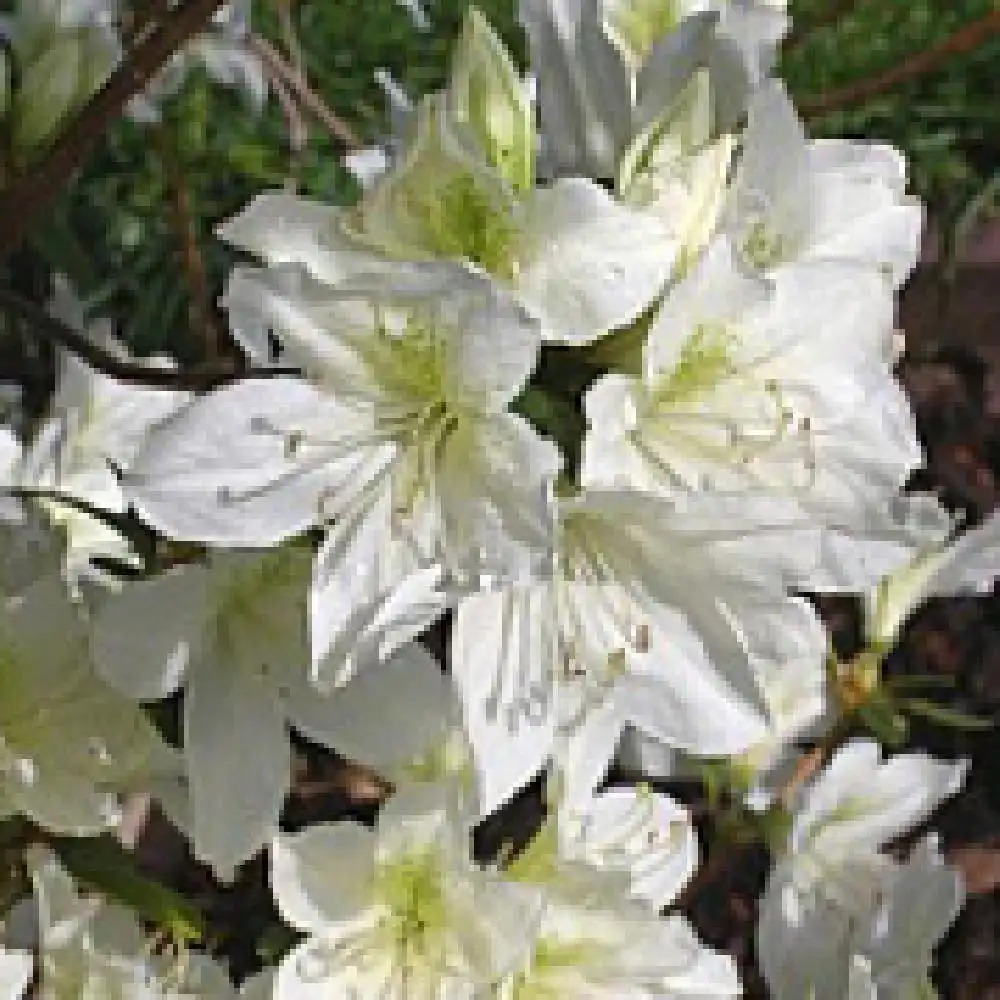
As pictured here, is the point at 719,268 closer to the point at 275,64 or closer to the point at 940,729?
the point at 275,64

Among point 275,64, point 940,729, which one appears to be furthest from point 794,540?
point 940,729

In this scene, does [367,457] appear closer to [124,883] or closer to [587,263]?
[587,263]

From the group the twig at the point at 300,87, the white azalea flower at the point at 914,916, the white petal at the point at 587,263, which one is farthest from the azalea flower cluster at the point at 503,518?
the twig at the point at 300,87

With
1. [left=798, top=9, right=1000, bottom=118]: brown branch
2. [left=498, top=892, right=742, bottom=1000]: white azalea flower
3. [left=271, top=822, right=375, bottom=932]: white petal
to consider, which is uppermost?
[left=271, top=822, right=375, bottom=932]: white petal

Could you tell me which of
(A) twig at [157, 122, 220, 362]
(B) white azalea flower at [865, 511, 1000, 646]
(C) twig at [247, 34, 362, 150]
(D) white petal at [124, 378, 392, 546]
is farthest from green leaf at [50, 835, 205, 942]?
(C) twig at [247, 34, 362, 150]

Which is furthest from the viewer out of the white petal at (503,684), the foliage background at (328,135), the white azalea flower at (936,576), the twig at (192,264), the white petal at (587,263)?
the foliage background at (328,135)

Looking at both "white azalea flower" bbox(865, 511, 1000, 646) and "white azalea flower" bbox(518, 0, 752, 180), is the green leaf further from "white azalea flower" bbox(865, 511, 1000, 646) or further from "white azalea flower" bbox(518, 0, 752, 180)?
"white azalea flower" bbox(865, 511, 1000, 646)

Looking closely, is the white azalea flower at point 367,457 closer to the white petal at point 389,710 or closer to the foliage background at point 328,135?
the white petal at point 389,710
